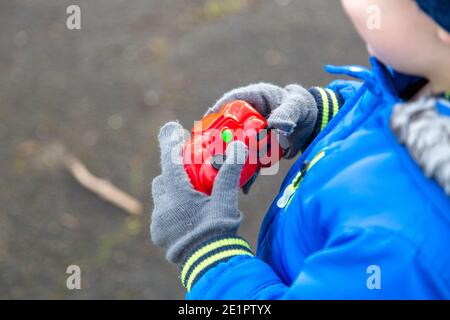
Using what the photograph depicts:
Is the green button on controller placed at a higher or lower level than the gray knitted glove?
higher

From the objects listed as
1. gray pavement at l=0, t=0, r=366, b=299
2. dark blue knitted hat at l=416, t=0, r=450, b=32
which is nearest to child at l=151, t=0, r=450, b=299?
dark blue knitted hat at l=416, t=0, r=450, b=32

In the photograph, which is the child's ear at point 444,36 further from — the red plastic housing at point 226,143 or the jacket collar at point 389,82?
the red plastic housing at point 226,143

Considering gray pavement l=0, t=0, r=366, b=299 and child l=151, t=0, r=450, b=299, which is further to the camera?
gray pavement l=0, t=0, r=366, b=299

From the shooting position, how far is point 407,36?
861 millimetres

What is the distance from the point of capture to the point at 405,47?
87cm

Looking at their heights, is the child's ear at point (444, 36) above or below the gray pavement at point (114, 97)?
below

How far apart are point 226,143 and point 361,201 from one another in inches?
16.5

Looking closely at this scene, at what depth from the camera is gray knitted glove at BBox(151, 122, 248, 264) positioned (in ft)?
3.75

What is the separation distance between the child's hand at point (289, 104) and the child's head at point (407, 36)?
41cm

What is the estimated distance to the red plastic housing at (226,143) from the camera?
47.3 inches

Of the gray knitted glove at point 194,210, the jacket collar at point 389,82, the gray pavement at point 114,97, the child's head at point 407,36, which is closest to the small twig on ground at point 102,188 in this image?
the gray pavement at point 114,97

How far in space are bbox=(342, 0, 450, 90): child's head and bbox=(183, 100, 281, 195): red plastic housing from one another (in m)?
0.41

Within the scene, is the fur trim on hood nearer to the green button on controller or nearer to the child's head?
Answer: the child's head
